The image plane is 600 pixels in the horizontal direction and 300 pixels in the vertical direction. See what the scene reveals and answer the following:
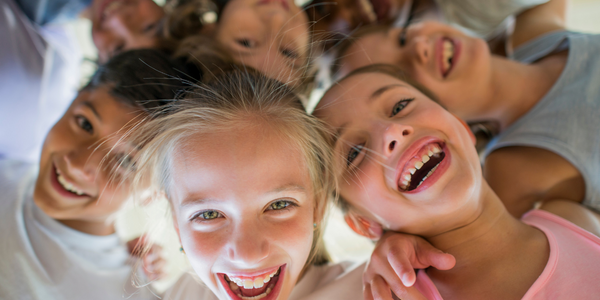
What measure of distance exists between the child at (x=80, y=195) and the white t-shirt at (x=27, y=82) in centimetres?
26

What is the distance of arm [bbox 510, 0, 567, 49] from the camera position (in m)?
1.52

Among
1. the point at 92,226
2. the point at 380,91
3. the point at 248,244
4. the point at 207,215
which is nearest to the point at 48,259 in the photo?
the point at 92,226

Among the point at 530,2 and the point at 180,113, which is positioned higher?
the point at 180,113

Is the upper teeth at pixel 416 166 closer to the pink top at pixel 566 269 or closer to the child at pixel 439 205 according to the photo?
the child at pixel 439 205

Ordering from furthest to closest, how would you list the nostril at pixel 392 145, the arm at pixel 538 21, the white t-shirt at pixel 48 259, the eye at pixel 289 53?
the arm at pixel 538 21, the eye at pixel 289 53, the white t-shirt at pixel 48 259, the nostril at pixel 392 145

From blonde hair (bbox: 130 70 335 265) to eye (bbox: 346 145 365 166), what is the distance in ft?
0.19

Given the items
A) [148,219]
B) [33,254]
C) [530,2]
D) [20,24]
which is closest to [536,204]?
[530,2]

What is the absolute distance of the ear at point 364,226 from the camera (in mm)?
1009

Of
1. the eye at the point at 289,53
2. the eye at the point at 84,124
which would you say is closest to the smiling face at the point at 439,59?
the eye at the point at 289,53

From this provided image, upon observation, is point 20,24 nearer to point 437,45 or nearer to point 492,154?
point 437,45

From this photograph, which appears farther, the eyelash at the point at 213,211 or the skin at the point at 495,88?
the skin at the point at 495,88

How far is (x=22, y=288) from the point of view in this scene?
1.12 metres

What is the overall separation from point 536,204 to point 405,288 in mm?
682

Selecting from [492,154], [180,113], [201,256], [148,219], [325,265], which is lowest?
[325,265]
